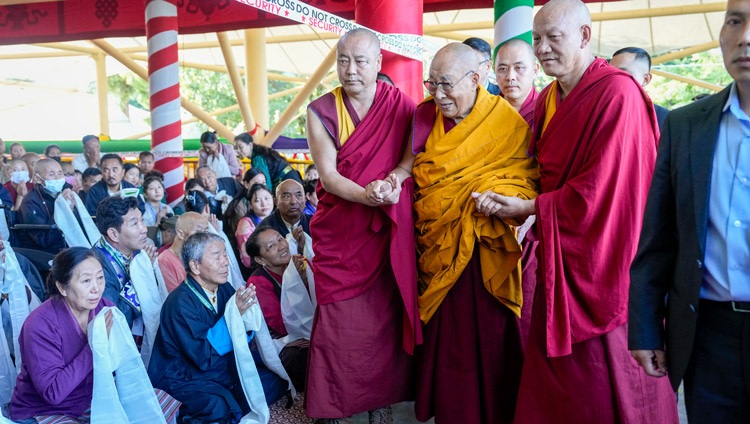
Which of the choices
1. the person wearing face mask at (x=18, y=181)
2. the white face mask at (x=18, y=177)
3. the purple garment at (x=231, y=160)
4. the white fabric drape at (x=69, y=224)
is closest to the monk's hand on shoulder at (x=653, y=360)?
the white fabric drape at (x=69, y=224)

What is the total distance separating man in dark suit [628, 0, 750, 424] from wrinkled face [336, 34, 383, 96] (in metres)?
1.39

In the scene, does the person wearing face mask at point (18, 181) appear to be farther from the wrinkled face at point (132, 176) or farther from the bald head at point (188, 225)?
the bald head at point (188, 225)

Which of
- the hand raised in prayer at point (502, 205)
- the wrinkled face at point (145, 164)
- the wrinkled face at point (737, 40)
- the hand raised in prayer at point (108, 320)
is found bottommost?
the hand raised in prayer at point (108, 320)

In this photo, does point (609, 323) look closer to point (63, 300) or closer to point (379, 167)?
point (379, 167)

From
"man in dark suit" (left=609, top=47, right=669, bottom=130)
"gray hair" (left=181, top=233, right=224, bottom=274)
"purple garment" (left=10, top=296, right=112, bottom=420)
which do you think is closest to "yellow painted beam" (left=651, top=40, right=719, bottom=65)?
"man in dark suit" (left=609, top=47, right=669, bottom=130)

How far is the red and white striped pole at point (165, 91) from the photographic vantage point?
275 inches

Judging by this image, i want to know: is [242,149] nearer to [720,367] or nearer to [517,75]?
[517,75]

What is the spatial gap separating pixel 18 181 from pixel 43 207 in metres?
0.90

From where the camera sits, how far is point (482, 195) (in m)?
2.39

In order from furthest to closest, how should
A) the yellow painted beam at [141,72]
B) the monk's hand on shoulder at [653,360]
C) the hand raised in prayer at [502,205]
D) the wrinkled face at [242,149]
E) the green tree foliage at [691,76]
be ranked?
the green tree foliage at [691,76], the yellow painted beam at [141,72], the wrinkled face at [242,149], the hand raised in prayer at [502,205], the monk's hand on shoulder at [653,360]

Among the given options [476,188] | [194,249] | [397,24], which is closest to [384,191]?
[476,188]

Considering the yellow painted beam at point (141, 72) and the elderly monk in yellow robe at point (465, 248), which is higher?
the yellow painted beam at point (141, 72)

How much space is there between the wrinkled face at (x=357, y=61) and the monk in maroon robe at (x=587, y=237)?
0.72 m

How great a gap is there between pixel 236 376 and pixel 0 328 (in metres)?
1.07
